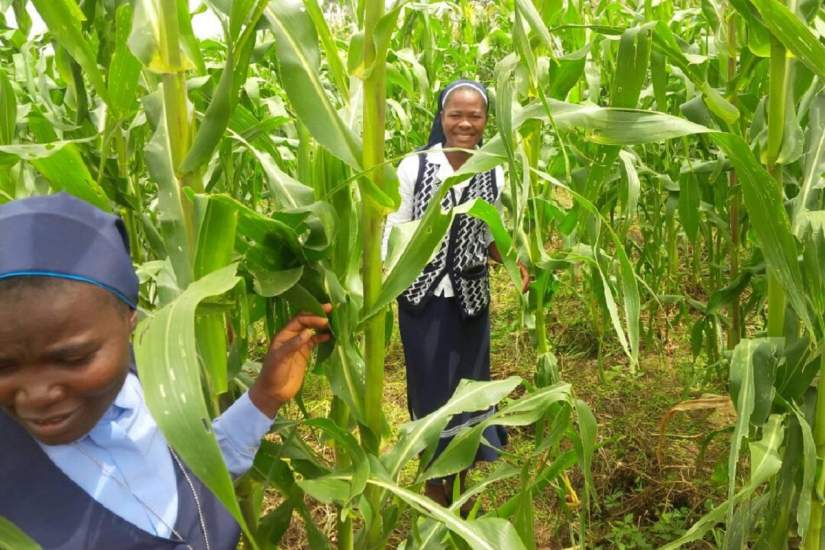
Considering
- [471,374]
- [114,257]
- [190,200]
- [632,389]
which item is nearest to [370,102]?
[190,200]

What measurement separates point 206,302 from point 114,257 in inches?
6.3

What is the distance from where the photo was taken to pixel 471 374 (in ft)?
7.47

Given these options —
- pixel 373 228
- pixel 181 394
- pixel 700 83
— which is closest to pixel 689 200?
pixel 700 83

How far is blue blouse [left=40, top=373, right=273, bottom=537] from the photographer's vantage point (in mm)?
818

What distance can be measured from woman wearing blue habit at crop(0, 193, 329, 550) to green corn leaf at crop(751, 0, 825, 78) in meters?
0.86

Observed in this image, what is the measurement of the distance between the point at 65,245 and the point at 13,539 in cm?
→ 30

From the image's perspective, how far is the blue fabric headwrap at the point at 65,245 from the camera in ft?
2.26

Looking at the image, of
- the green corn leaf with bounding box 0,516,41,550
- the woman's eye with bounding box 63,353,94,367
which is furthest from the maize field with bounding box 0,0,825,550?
the woman's eye with bounding box 63,353,94,367

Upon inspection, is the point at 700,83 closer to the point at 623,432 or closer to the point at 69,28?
the point at 69,28

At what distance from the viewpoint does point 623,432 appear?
2.40 metres

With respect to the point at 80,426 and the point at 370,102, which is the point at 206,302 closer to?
the point at 80,426

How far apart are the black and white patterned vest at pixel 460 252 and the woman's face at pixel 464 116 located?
0.11 m

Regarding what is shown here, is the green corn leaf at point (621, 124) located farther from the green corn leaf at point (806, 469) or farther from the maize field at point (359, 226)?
the green corn leaf at point (806, 469)

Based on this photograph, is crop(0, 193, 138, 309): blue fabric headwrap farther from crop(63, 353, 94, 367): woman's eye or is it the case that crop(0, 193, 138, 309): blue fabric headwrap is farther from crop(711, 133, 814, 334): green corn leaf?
crop(711, 133, 814, 334): green corn leaf
